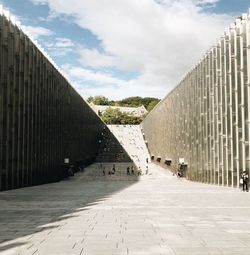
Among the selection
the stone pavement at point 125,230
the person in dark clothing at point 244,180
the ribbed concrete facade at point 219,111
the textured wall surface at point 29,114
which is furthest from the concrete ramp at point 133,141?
the stone pavement at point 125,230

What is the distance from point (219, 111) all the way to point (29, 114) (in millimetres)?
17928

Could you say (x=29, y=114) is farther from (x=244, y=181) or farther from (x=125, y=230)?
(x=125, y=230)

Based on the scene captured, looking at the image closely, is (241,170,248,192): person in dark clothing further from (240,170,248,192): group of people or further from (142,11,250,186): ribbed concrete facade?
(142,11,250,186): ribbed concrete facade

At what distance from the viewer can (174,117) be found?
67.7 meters

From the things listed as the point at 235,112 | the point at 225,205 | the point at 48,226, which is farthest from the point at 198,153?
the point at 48,226

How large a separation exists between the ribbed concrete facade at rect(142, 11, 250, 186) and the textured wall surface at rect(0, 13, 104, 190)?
16923 mm

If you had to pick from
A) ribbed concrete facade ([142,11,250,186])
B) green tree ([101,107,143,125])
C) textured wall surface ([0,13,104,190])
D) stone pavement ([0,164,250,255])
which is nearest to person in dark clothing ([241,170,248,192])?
ribbed concrete facade ([142,11,250,186])

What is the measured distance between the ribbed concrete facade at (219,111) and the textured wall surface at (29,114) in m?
16.9

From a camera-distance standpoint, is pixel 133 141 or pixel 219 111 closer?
pixel 219 111

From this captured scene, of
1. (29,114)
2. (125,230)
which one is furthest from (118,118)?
(125,230)

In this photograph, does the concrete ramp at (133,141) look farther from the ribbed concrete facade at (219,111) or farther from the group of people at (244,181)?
the group of people at (244,181)

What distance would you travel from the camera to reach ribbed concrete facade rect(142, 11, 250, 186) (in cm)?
3431

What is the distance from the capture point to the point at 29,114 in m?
37.7

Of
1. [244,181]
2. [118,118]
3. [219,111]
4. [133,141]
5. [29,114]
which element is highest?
[118,118]
